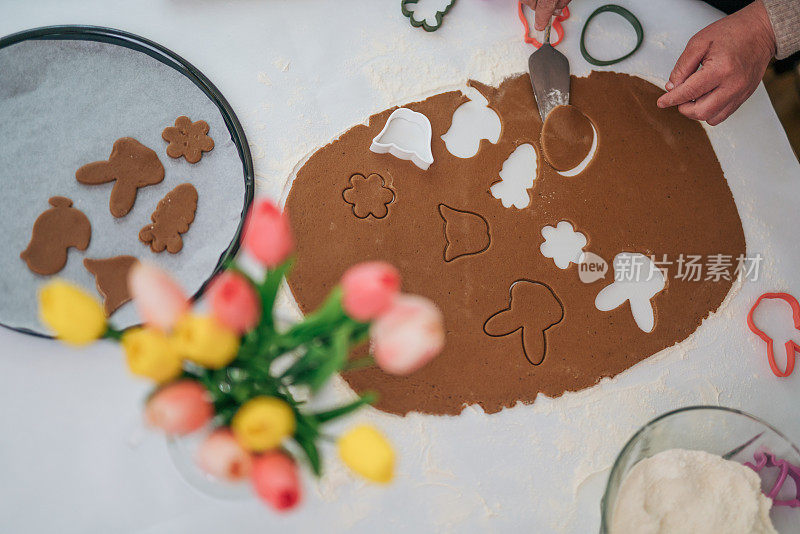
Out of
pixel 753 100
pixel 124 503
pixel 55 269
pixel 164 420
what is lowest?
pixel 124 503

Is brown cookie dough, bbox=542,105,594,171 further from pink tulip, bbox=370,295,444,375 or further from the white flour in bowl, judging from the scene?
pink tulip, bbox=370,295,444,375

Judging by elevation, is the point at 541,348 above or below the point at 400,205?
below

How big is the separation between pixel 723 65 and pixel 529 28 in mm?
297

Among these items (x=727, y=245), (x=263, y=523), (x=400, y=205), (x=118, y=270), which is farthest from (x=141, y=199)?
(x=727, y=245)

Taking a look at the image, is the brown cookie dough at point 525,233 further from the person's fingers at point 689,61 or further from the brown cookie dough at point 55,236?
the brown cookie dough at point 55,236

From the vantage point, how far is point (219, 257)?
2.55 feet

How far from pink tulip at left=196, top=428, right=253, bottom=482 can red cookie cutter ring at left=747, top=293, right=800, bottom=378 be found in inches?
31.4

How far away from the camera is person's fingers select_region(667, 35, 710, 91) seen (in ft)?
2.90

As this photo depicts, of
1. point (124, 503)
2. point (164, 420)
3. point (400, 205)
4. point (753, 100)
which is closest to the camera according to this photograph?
point (164, 420)

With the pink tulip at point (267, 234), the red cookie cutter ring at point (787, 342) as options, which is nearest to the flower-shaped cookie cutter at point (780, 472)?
the red cookie cutter ring at point (787, 342)

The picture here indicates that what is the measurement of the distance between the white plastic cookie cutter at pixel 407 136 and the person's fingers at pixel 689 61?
0.40m

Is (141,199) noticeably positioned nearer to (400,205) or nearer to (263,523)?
(400,205)

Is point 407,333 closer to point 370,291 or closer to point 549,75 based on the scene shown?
point 370,291

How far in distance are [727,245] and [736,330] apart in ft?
0.44
